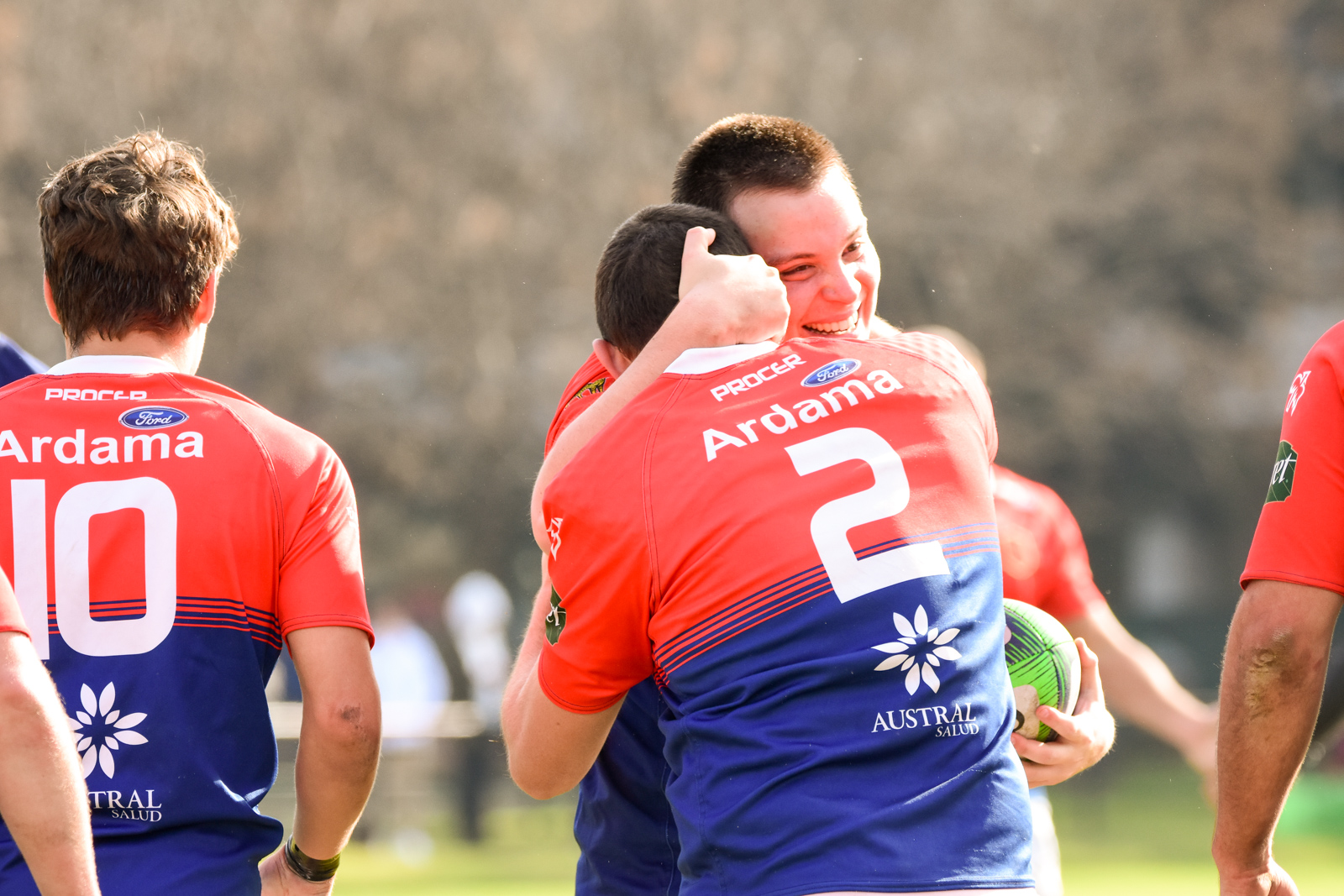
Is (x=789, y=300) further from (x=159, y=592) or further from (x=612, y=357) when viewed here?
(x=159, y=592)

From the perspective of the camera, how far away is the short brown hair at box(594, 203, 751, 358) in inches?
136

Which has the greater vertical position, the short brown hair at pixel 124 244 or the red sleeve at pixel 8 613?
the short brown hair at pixel 124 244

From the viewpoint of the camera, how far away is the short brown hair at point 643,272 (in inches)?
136

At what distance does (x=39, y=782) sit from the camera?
296 centimetres

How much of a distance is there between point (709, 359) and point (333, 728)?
1.23 m

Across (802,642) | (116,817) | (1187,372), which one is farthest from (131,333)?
(1187,372)

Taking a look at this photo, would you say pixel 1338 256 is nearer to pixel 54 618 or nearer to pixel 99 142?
pixel 99 142

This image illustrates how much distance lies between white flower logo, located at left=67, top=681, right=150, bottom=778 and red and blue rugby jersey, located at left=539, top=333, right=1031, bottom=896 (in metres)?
0.91

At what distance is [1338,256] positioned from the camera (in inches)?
1060

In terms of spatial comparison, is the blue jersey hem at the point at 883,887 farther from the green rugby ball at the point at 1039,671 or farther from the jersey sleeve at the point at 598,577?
the green rugby ball at the point at 1039,671

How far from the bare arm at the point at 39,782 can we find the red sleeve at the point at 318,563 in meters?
0.67

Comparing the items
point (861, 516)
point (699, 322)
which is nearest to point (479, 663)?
point (699, 322)

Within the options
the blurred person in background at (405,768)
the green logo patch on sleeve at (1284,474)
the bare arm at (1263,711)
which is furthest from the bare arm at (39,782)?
the blurred person in background at (405,768)

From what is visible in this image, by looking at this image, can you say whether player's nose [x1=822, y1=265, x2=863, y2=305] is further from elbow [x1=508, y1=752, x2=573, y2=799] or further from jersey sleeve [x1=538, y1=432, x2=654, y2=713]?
elbow [x1=508, y1=752, x2=573, y2=799]
